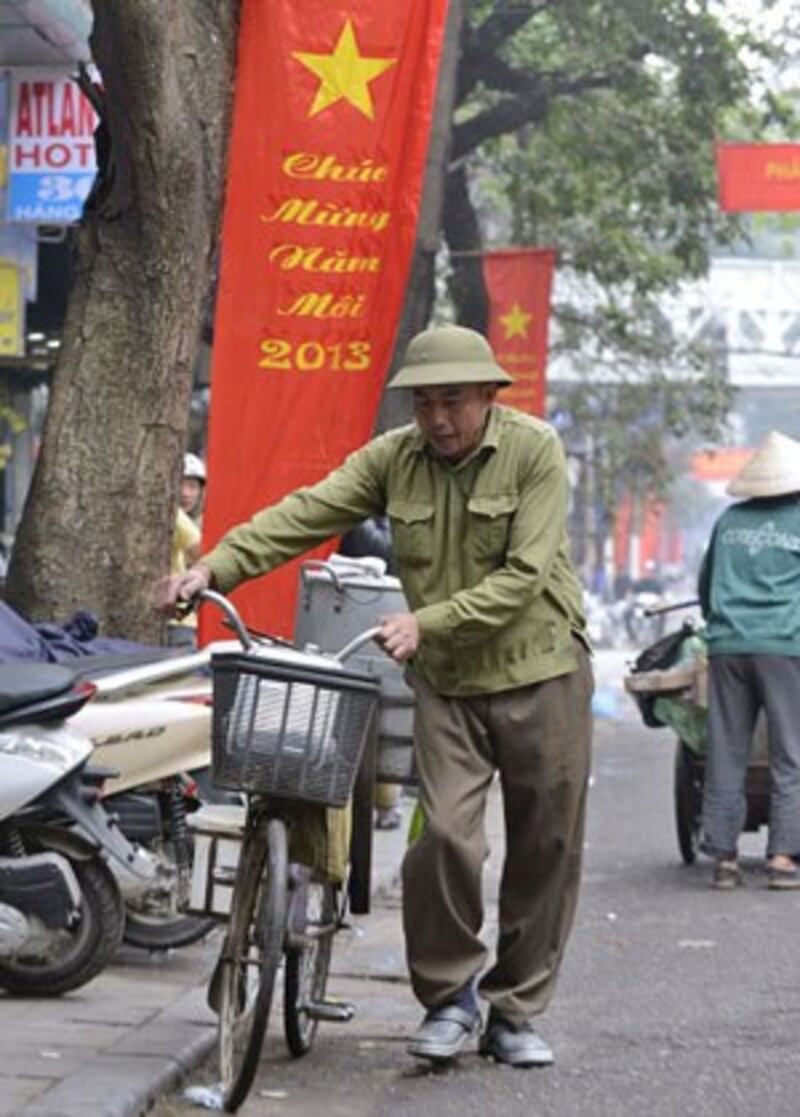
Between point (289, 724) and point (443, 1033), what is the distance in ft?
3.50

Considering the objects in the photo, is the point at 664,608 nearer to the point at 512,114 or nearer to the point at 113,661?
the point at 113,661

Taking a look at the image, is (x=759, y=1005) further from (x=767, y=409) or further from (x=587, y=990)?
(x=767, y=409)

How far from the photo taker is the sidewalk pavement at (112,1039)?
6.34 m

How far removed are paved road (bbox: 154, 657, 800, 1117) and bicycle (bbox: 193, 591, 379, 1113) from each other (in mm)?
295

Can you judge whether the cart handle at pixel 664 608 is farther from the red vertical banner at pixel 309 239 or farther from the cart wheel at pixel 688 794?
the red vertical banner at pixel 309 239

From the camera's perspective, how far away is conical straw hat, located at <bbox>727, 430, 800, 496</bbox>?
11.5 m

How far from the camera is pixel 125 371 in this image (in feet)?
33.8

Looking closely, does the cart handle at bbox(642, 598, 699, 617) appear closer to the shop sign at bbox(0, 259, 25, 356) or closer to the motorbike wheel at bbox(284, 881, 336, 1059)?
the motorbike wheel at bbox(284, 881, 336, 1059)

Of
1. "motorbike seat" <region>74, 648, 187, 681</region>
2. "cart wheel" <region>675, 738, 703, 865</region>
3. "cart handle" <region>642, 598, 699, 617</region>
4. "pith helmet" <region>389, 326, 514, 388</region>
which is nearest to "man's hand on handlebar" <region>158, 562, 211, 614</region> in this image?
"pith helmet" <region>389, 326, 514, 388</region>

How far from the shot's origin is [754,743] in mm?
12039

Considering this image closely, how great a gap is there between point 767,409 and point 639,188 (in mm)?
61661

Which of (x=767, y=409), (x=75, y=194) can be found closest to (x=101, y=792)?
(x=75, y=194)

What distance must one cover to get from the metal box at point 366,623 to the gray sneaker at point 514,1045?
0.68 metres

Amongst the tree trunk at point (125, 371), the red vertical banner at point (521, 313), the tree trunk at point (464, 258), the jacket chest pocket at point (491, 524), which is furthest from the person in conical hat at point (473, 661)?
the tree trunk at point (464, 258)
